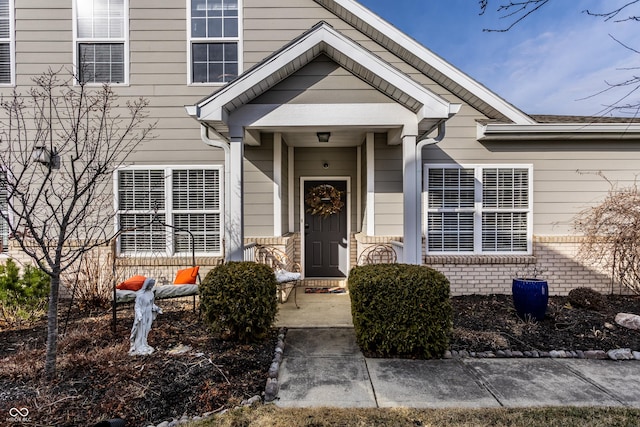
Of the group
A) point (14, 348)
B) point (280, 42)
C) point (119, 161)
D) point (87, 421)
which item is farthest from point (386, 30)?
point (14, 348)

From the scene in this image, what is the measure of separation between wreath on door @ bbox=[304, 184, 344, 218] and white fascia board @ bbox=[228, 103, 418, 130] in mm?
2601

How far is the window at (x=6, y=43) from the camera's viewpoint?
6.20 meters

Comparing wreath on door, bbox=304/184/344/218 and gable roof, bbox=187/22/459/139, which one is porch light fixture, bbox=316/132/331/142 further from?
gable roof, bbox=187/22/459/139

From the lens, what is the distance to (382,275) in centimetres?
394

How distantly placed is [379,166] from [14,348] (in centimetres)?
587

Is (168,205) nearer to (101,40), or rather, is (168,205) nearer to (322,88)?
(101,40)

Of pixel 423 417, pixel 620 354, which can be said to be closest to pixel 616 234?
pixel 620 354

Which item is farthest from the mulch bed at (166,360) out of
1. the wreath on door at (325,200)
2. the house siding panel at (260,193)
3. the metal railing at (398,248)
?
the wreath on door at (325,200)

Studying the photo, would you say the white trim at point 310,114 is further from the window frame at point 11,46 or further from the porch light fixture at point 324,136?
the window frame at point 11,46

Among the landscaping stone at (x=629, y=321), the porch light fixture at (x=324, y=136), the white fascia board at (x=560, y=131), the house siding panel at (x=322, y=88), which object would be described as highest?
the house siding panel at (x=322, y=88)

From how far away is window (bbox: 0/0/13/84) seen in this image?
6.20 m

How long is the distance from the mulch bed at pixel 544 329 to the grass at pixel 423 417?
1249 millimetres

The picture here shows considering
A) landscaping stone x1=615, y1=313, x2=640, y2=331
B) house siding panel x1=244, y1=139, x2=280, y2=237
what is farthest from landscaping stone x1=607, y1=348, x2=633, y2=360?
house siding panel x1=244, y1=139, x2=280, y2=237

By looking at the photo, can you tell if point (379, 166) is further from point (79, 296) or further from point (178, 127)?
point (79, 296)
